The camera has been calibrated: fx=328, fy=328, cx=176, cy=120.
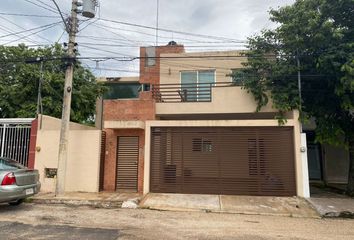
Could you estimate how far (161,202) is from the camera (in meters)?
11.2

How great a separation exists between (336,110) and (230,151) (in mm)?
4669

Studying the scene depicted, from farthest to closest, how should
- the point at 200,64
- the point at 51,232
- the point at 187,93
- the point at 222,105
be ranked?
the point at 200,64
the point at 187,93
the point at 222,105
the point at 51,232

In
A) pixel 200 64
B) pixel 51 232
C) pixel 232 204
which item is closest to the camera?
pixel 51 232

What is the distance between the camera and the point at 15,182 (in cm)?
918

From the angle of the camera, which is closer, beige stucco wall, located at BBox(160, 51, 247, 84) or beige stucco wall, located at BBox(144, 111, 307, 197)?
beige stucco wall, located at BBox(144, 111, 307, 197)

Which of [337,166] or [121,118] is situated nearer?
[121,118]

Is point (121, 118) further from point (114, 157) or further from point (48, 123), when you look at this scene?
point (48, 123)

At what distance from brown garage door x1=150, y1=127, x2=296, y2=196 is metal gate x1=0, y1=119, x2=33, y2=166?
216 inches

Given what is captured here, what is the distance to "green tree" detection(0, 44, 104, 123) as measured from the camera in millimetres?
19266

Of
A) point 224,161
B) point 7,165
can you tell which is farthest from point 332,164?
point 7,165

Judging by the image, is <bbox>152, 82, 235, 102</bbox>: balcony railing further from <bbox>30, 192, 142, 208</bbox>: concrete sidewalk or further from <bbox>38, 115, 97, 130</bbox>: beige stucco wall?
<bbox>30, 192, 142, 208</bbox>: concrete sidewalk

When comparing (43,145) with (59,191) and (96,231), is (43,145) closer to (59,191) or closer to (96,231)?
(59,191)

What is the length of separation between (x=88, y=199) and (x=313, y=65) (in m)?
9.89

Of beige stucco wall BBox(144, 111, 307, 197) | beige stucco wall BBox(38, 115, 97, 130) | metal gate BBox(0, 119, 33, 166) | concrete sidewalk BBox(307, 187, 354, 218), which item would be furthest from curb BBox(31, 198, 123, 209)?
concrete sidewalk BBox(307, 187, 354, 218)
